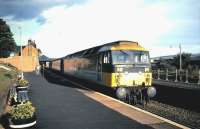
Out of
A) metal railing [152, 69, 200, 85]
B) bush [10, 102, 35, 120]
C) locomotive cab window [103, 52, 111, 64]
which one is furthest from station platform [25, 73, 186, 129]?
metal railing [152, 69, 200, 85]

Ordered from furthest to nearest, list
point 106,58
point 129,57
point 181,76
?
point 181,76 → point 106,58 → point 129,57

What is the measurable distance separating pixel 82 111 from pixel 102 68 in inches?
291

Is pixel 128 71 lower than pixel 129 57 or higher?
lower

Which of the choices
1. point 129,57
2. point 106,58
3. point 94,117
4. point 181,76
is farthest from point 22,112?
point 181,76

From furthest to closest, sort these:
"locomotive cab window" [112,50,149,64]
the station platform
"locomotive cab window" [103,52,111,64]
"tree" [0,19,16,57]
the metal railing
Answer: "tree" [0,19,16,57] < the metal railing < "locomotive cab window" [103,52,111,64] < "locomotive cab window" [112,50,149,64] < the station platform

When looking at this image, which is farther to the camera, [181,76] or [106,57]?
[181,76]

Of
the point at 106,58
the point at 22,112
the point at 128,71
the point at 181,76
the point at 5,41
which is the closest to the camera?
the point at 22,112

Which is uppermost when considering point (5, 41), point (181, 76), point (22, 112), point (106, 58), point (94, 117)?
point (5, 41)

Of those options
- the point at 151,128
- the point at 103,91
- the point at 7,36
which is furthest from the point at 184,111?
the point at 7,36

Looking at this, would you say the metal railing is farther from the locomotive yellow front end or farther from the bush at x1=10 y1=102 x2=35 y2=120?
the bush at x1=10 y1=102 x2=35 y2=120

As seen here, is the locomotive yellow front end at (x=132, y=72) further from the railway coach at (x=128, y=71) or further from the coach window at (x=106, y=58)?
the coach window at (x=106, y=58)

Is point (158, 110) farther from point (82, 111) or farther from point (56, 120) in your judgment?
point (56, 120)

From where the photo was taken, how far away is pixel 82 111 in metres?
14.5

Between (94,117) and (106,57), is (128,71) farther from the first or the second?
(94,117)
